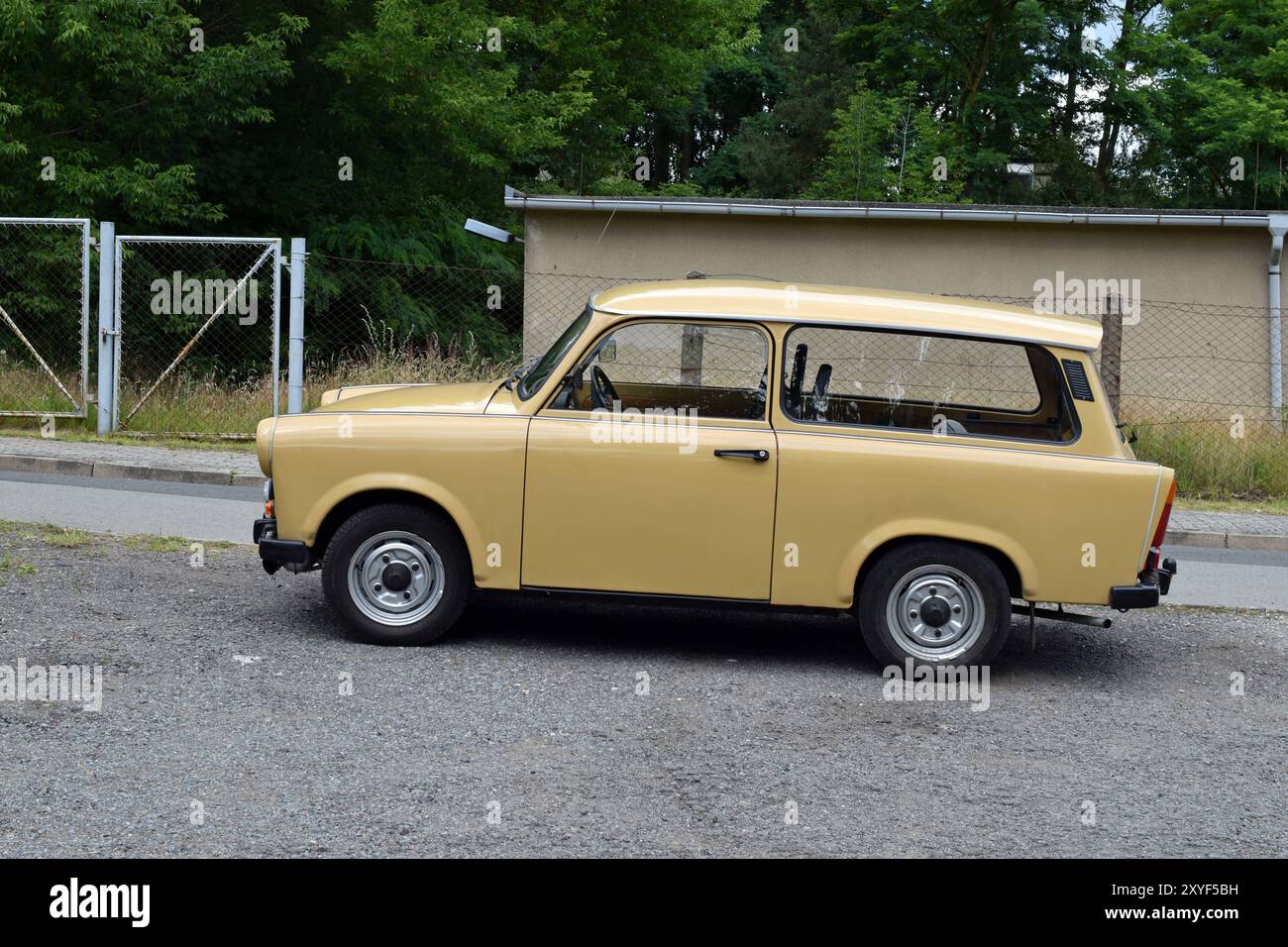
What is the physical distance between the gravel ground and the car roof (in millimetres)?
1771

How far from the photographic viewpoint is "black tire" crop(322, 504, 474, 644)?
7.38 meters

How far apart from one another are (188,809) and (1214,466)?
38.8 ft

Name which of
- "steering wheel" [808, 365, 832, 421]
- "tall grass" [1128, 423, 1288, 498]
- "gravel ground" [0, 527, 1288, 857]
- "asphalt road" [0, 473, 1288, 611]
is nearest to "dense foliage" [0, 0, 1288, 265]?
"asphalt road" [0, 473, 1288, 611]

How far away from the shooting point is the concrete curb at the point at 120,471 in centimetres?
1356

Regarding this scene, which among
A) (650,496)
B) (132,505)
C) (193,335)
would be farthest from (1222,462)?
(193,335)

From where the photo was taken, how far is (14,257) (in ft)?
68.6

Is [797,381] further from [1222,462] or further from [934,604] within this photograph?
[1222,462]

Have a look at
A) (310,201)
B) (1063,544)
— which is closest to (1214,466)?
(1063,544)

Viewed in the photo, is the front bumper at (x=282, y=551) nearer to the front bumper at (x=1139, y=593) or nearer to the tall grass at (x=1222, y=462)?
the front bumper at (x=1139, y=593)

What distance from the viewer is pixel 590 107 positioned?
108ft

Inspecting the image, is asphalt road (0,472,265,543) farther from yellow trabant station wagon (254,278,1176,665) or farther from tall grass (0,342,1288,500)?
yellow trabant station wagon (254,278,1176,665)

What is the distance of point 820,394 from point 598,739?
7.71 ft

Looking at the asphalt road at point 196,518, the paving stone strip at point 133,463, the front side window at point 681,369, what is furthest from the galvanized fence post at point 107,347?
the front side window at point 681,369
